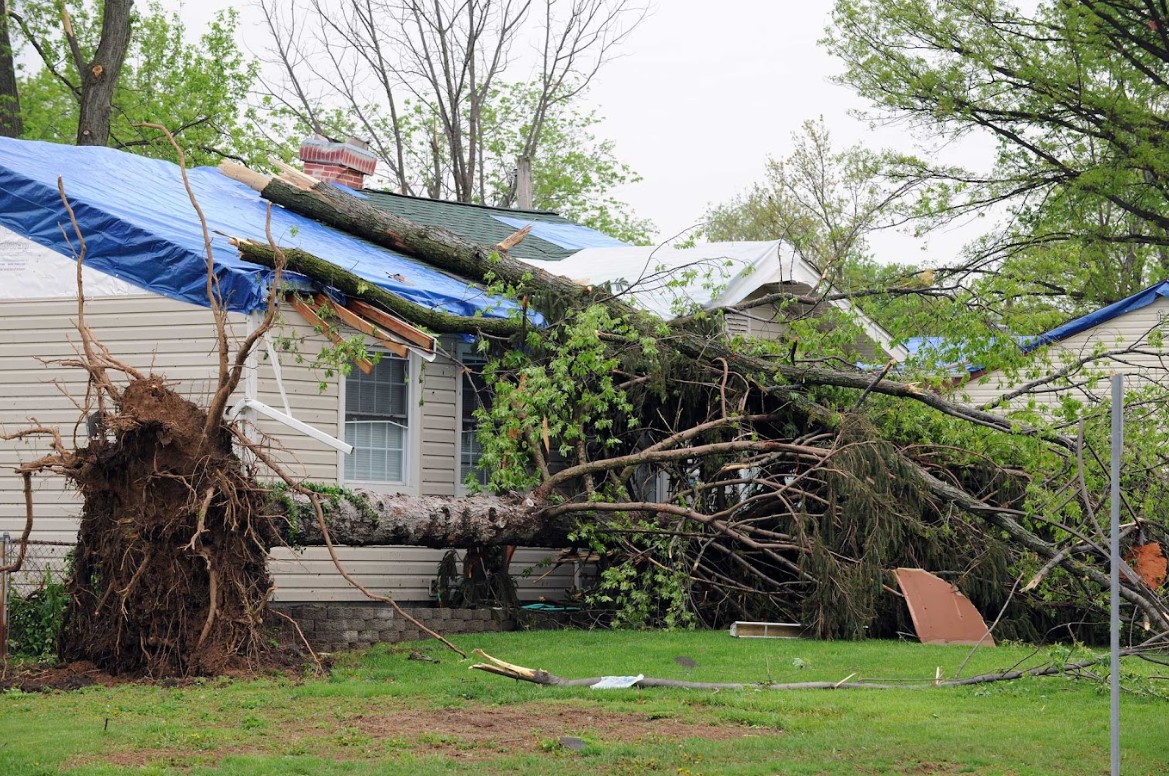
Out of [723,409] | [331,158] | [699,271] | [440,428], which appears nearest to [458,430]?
[440,428]

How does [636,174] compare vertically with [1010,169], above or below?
above

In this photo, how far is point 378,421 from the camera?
1285 cm

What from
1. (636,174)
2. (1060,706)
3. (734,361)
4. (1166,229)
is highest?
(636,174)

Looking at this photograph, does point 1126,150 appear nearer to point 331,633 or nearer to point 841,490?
point 841,490

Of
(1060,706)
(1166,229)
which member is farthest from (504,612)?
(1166,229)

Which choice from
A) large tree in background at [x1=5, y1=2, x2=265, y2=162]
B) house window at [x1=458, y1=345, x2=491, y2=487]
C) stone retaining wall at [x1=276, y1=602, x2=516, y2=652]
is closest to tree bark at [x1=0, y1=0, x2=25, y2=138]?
large tree in background at [x1=5, y1=2, x2=265, y2=162]

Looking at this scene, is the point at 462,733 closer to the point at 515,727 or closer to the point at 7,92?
the point at 515,727

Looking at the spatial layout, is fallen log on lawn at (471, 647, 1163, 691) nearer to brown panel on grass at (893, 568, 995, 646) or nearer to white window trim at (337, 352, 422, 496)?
brown panel on grass at (893, 568, 995, 646)

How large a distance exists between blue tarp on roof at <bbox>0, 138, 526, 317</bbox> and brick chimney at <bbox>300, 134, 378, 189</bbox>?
2997mm

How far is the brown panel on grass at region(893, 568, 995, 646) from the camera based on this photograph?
1151 cm

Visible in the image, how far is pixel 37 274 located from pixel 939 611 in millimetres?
8840

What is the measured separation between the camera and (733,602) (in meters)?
12.2

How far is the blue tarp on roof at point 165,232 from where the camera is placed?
38.6 ft

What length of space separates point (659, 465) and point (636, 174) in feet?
94.7
